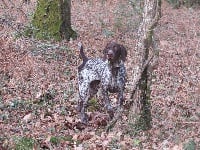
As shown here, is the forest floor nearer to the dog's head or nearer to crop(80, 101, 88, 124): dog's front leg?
crop(80, 101, 88, 124): dog's front leg

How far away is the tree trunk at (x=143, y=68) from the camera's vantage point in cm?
838

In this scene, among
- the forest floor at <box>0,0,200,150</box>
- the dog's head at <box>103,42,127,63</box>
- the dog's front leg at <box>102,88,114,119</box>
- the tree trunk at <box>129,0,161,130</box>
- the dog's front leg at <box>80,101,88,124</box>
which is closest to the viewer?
the forest floor at <box>0,0,200,150</box>

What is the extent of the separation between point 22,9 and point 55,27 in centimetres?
360

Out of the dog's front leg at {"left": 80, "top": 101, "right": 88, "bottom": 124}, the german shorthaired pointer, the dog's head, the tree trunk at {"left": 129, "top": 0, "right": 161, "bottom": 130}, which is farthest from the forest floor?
the dog's head

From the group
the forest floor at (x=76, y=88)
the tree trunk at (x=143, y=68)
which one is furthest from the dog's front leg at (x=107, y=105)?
the tree trunk at (x=143, y=68)

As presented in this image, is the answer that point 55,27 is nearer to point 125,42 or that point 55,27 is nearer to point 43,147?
point 125,42

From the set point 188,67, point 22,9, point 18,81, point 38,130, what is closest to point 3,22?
point 22,9

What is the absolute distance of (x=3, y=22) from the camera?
15.8 meters

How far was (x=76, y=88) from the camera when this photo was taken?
11.7 metres

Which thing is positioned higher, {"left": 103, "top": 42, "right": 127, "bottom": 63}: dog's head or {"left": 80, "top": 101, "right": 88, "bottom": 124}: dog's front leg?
{"left": 103, "top": 42, "right": 127, "bottom": 63}: dog's head

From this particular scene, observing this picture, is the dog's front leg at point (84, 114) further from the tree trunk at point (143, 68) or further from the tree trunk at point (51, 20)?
the tree trunk at point (51, 20)

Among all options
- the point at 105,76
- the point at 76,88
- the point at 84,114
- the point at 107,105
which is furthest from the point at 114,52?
the point at 76,88

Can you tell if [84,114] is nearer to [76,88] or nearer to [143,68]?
[143,68]

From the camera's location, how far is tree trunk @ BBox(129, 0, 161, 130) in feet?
27.5
